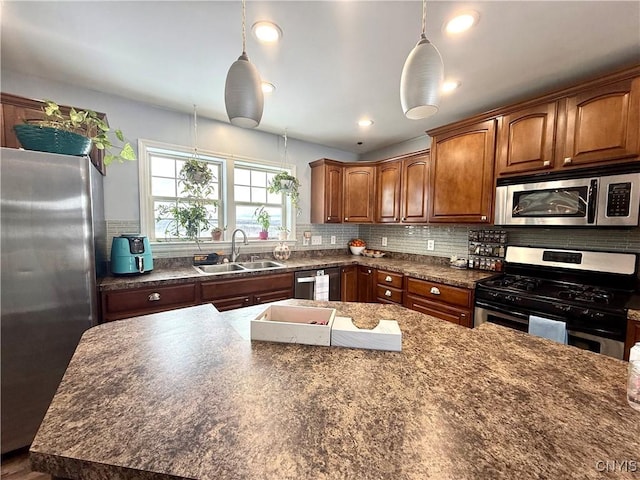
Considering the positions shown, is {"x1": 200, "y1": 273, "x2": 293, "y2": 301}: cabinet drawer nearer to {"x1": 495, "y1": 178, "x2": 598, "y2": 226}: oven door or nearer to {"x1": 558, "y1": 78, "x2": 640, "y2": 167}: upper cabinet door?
{"x1": 495, "y1": 178, "x2": 598, "y2": 226}: oven door

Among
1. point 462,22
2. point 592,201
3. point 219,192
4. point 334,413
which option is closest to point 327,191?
point 219,192

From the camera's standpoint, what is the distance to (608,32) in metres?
1.47

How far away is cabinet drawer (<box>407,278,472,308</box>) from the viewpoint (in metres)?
2.23

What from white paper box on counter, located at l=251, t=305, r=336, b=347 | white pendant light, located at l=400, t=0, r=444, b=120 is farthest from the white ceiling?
white paper box on counter, located at l=251, t=305, r=336, b=347

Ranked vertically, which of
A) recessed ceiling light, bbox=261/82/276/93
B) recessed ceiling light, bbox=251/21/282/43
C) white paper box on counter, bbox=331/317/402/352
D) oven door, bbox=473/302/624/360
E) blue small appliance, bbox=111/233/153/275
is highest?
recessed ceiling light, bbox=261/82/276/93

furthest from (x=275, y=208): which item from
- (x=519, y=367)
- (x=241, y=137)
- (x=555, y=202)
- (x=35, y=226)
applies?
(x=519, y=367)

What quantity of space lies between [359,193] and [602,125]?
228 cm

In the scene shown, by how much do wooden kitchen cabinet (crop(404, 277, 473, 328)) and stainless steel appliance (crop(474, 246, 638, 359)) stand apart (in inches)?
3.2

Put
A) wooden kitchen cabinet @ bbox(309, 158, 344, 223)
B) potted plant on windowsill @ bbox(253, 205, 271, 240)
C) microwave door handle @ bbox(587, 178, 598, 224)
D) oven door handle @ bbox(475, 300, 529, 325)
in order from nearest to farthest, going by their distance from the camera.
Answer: microwave door handle @ bbox(587, 178, 598, 224) → oven door handle @ bbox(475, 300, 529, 325) → potted plant on windowsill @ bbox(253, 205, 271, 240) → wooden kitchen cabinet @ bbox(309, 158, 344, 223)

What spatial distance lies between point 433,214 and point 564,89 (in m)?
1.31

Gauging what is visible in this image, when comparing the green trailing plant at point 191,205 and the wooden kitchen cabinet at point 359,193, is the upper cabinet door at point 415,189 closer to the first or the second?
the wooden kitchen cabinet at point 359,193

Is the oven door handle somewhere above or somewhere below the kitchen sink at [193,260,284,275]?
below

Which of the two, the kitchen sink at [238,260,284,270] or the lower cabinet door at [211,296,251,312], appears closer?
the lower cabinet door at [211,296,251,312]

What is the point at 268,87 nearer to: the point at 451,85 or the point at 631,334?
the point at 451,85
